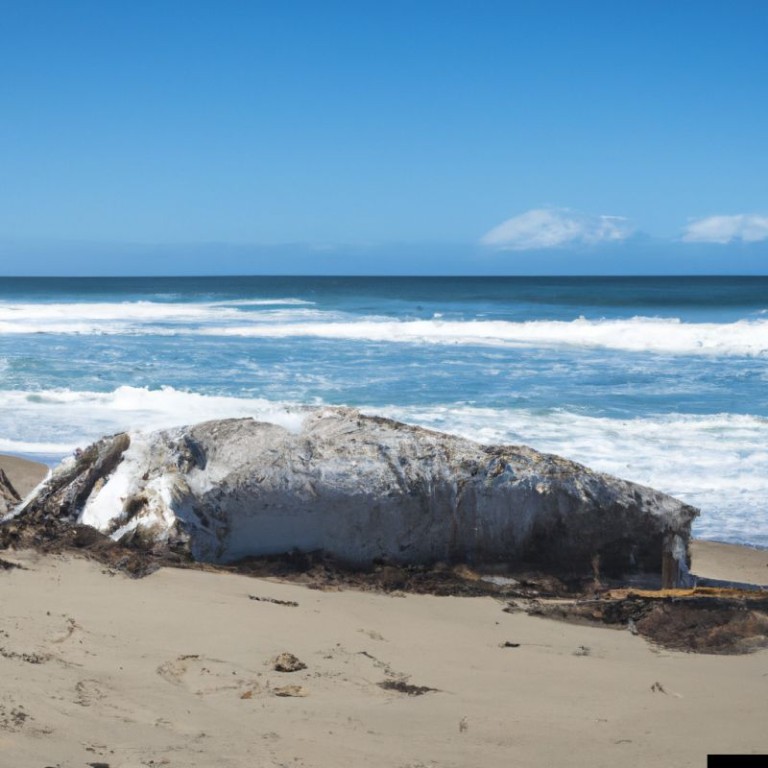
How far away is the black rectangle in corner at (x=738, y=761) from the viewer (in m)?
3.80

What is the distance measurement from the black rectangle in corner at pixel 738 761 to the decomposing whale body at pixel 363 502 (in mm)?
2820

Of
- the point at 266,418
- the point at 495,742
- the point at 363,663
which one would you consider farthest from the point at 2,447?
the point at 495,742

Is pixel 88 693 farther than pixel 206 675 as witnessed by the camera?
No

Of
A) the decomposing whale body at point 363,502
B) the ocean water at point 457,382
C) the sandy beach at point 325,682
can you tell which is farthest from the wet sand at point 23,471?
the sandy beach at point 325,682

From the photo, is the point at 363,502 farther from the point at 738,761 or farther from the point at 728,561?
the point at 728,561

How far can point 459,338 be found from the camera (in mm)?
35031

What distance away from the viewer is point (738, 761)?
151 inches

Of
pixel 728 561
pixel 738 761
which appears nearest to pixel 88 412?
pixel 728 561

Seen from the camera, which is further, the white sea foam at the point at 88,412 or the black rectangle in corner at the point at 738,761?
the white sea foam at the point at 88,412

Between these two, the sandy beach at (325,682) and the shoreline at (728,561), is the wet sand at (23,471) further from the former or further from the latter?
the sandy beach at (325,682)

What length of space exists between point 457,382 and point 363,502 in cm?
1452

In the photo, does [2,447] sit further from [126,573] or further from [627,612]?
[627,612]

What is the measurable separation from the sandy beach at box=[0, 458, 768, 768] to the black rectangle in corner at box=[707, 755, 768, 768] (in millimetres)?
66

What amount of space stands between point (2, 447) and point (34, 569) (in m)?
7.61
